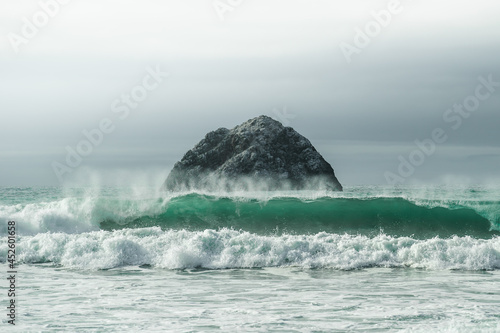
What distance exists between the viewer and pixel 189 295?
1035 centimetres

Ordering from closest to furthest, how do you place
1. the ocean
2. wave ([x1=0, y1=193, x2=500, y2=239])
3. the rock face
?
1. the ocean
2. wave ([x1=0, y1=193, x2=500, y2=239])
3. the rock face

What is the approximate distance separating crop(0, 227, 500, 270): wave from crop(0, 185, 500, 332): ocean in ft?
0.12

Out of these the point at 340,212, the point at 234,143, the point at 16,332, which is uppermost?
the point at 234,143

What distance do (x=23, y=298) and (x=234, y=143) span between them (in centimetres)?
6608

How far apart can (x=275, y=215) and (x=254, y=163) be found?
48.3m

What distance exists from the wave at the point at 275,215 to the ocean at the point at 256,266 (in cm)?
6

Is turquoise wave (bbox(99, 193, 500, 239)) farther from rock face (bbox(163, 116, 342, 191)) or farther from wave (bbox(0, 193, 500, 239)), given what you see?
rock face (bbox(163, 116, 342, 191))

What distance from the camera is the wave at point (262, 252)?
546 inches

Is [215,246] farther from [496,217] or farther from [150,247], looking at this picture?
[496,217]

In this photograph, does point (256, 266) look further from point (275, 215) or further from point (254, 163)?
point (254, 163)

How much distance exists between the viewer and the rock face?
231ft

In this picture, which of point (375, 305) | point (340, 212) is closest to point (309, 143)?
point (340, 212)

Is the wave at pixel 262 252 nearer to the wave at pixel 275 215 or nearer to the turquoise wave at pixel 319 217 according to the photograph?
the wave at pixel 275 215

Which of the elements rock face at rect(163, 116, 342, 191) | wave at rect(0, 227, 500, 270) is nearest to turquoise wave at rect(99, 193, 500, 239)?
wave at rect(0, 227, 500, 270)
